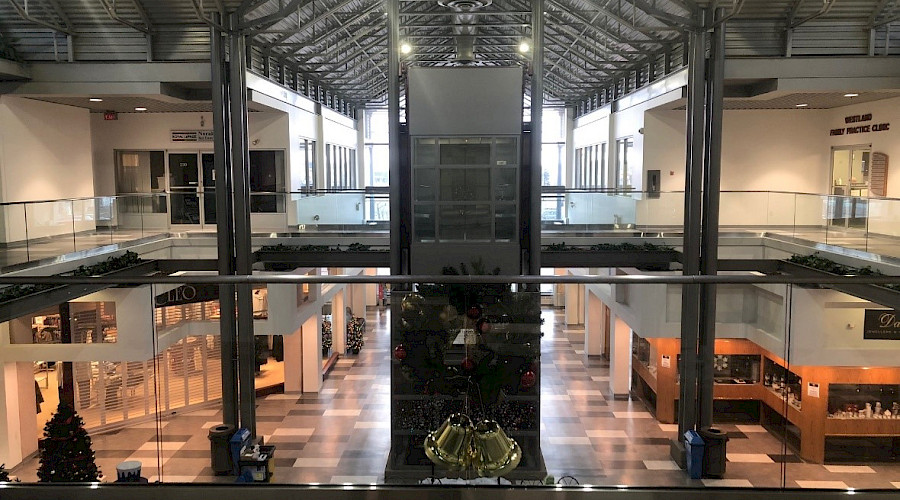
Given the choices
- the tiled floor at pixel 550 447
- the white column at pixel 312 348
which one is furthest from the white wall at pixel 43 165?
the tiled floor at pixel 550 447

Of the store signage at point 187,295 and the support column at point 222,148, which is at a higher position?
the support column at point 222,148

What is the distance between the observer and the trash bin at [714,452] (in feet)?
13.8

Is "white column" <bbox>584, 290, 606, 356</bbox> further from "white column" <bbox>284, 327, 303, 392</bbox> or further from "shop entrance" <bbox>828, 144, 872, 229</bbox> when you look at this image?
"shop entrance" <bbox>828, 144, 872, 229</bbox>

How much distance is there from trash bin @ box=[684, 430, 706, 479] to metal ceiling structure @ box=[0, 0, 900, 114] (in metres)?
9.67

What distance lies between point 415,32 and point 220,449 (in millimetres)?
23946

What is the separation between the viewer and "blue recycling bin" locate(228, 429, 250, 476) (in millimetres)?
3562

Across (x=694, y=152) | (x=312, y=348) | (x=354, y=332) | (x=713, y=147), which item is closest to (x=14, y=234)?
(x=312, y=348)

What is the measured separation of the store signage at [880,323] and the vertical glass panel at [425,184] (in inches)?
364

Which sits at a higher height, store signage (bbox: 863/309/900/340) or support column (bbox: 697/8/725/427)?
support column (bbox: 697/8/725/427)

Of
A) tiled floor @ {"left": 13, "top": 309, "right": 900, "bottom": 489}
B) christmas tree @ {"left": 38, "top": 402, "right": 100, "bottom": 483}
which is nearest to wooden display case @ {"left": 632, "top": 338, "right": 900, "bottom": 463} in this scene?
tiled floor @ {"left": 13, "top": 309, "right": 900, "bottom": 489}

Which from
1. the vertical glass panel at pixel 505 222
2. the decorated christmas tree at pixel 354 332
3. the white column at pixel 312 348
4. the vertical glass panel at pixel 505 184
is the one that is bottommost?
the decorated christmas tree at pixel 354 332

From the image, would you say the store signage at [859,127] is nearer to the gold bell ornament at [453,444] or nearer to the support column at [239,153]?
the support column at [239,153]

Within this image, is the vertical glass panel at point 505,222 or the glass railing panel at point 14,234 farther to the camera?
the vertical glass panel at point 505,222

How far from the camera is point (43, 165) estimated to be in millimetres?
16594
